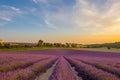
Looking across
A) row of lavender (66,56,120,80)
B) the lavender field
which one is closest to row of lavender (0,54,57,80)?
the lavender field

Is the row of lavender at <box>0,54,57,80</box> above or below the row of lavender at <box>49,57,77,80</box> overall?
above

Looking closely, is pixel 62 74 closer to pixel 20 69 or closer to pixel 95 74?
pixel 95 74

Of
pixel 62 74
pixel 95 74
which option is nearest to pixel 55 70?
pixel 62 74

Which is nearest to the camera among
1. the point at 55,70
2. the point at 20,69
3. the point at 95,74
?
the point at 95,74

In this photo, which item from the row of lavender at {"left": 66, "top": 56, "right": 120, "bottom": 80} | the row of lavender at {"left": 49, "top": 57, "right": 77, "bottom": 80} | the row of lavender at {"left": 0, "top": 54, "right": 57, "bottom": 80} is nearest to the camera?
the row of lavender at {"left": 0, "top": 54, "right": 57, "bottom": 80}

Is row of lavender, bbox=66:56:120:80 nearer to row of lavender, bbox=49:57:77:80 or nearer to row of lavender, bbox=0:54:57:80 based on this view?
row of lavender, bbox=49:57:77:80

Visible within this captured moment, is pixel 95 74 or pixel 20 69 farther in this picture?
pixel 20 69

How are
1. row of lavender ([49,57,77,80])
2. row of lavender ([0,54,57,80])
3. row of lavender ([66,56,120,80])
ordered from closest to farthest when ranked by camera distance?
row of lavender ([0,54,57,80])
row of lavender ([49,57,77,80])
row of lavender ([66,56,120,80])

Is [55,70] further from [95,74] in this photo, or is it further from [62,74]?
[95,74]

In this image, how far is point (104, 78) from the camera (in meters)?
10.2

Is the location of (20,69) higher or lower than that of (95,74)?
higher

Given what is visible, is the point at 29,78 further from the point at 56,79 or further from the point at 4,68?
the point at 4,68

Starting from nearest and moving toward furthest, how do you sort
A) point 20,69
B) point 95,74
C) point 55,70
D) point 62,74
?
point 62,74 < point 95,74 < point 20,69 < point 55,70

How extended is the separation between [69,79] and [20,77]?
6.21 ft
